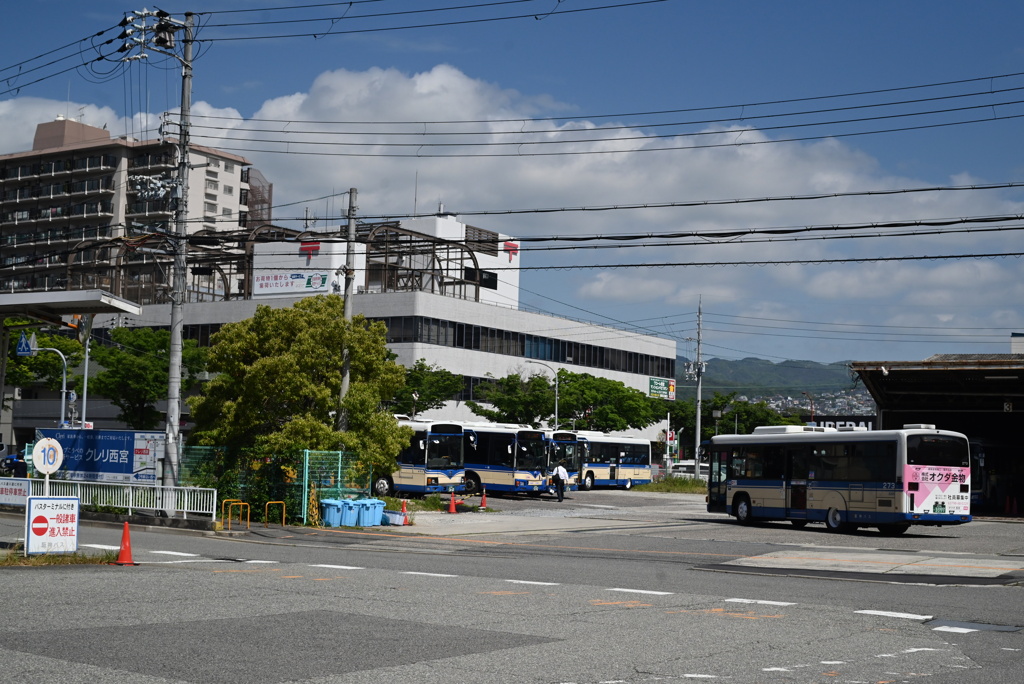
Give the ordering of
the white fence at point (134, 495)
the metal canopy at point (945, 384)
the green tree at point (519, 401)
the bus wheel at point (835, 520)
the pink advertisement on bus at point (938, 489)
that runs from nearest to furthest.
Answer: the white fence at point (134, 495) → the pink advertisement on bus at point (938, 489) → the bus wheel at point (835, 520) → the metal canopy at point (945, 384) → the green tree at point (519, 401)

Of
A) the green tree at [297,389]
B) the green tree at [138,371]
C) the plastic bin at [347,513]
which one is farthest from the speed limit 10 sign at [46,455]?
the green tree at [138,371]

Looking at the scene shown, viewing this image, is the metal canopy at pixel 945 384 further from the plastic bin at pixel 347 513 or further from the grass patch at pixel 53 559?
the grass patch at pixel 53 559

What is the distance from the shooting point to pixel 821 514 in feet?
106

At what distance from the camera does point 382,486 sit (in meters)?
44.7

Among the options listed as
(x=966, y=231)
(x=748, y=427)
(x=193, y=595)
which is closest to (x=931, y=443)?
(x=966, y=231)

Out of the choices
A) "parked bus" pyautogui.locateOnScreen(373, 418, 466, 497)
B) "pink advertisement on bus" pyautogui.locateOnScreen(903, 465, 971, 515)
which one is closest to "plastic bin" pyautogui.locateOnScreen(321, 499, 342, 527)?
"parked bus" pyautogui.locateOnScreen(373, 418, 466, 497)

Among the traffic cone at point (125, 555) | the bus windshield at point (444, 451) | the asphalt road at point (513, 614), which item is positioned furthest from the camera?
the bus windshield at point (444, 451)

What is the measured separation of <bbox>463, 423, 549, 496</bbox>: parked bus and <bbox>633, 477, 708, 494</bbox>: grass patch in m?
14.7

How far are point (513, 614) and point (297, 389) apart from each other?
1891 cm

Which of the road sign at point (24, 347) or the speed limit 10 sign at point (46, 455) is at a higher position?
the road sign at point (24, 347)

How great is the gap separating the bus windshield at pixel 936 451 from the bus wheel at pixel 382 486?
2215 centimetres

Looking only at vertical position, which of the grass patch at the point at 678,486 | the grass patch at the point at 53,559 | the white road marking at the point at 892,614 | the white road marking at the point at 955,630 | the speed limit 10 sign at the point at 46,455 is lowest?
the grass patch at the point at 678,486

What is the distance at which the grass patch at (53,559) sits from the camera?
17.9 metres

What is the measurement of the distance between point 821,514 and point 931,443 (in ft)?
12.9
